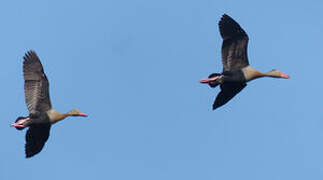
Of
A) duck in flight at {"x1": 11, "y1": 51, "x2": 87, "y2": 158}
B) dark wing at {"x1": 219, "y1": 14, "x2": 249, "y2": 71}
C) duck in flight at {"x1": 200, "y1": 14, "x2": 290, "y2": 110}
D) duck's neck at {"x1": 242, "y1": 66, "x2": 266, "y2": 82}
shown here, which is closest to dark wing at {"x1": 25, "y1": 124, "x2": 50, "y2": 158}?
duck in flight at {"x1": 11, "y1": 51, "x2": 87, "y2": 158}

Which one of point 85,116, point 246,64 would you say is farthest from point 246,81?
point 85,116

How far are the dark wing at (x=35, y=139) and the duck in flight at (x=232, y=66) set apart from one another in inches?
200

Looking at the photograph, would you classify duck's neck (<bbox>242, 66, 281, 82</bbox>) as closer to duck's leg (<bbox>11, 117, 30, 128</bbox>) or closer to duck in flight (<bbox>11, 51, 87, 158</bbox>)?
duck in flight (<bbox>11, 51, 87, 158</bbox>)

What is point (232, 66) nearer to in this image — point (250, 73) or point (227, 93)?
point (250, 73)

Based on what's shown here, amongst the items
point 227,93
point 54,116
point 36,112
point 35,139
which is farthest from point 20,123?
point 227,93

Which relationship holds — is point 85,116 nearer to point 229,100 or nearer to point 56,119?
point 56,119

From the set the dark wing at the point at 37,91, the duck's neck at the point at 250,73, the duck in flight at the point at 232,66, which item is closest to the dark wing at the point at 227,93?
the duck in flight at the point at 232,66

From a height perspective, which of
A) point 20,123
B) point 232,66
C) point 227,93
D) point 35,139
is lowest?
point 35,139

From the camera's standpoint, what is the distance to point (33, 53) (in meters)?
31.0

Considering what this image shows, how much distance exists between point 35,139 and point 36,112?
33.6 inches

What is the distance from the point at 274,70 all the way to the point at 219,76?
2.13m

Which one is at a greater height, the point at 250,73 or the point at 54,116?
the point at 250,73

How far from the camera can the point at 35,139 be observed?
3067 centimetres

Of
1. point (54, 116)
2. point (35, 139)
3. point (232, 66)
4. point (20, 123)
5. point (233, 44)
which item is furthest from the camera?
A: point (232, 66)
